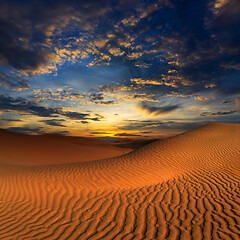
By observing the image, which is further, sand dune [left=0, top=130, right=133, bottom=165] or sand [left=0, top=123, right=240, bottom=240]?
sand dune [left=0, top=130, right=133, bottom=165]

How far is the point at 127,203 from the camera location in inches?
227

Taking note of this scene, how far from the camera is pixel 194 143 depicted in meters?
16.3

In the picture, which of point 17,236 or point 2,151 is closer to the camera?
point 17,236

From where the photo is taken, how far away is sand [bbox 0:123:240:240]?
4070mm

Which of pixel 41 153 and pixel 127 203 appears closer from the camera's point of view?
pixel 127 203

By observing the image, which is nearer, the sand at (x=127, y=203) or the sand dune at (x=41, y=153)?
the sand at (x=127, y=203)

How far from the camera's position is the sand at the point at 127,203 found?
4070 mm

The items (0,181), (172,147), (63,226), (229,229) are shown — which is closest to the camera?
(229,229)

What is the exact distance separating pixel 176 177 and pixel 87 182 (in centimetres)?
544

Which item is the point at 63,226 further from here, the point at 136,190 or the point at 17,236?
the point at 136,190

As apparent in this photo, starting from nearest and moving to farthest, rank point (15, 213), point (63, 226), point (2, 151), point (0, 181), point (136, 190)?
point (63, 226) < point (15, 213) < point (136, 190) < point (0, 181) < point (2, 151)

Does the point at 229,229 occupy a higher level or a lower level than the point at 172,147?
lower

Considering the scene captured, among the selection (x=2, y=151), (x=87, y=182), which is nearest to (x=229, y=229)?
(x=87, y=182)

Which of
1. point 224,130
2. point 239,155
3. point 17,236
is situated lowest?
point 17,236
